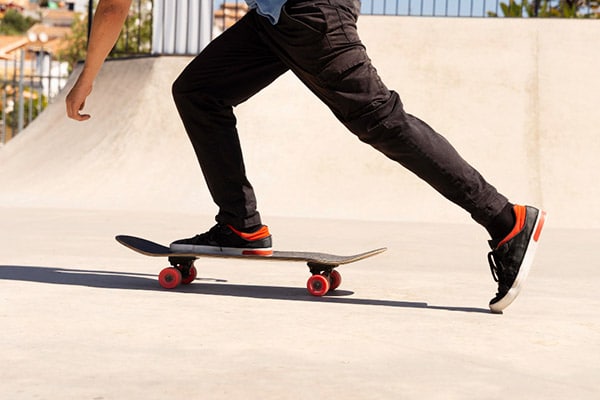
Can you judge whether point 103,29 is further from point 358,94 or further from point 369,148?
point 369,148

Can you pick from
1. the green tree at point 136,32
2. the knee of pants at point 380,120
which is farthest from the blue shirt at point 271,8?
the green tree at point 136,32

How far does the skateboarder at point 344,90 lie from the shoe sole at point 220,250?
567 mm

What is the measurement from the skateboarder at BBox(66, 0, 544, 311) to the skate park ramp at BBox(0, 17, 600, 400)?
0.35m

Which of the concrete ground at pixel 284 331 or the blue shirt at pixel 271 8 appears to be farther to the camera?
the blue shirt at pixel 271 8

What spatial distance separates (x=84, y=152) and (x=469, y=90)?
4.57 m

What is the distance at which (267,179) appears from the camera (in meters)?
10.1

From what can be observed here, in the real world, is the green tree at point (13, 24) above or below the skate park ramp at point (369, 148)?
above

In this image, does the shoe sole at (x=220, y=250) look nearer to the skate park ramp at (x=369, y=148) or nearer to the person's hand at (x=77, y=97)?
the person's hand at (x=77, y=97)

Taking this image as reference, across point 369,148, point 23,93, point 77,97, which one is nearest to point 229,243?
point 77,97

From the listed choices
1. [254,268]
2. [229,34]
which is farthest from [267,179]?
[229,34]

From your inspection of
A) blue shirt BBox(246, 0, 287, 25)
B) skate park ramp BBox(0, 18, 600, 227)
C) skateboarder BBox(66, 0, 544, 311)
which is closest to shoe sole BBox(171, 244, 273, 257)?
skateboarder BBox(66, 0, 544, 311)

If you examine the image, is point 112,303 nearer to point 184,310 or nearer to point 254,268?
point 184,310

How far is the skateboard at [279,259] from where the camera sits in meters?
3.99

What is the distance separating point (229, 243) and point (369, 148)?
630 centimetres
